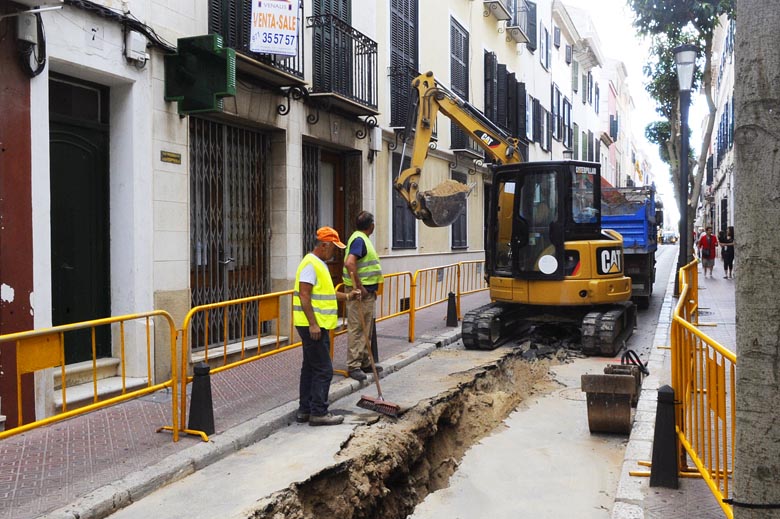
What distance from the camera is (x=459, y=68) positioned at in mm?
17172

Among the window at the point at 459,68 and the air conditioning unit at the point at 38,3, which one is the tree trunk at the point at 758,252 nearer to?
the air conditioning unit at the point at 38,3

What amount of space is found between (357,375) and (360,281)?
106 cm

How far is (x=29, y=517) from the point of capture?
13.3ft

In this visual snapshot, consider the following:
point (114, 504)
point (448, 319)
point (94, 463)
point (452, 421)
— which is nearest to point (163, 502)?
point (114, 504)

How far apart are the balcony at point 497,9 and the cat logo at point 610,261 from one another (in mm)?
10540

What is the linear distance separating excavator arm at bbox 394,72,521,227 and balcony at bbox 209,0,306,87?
2017 millimetres

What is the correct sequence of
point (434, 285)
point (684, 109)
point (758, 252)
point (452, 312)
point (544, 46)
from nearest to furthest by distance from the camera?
point (758, 252) < point (452, 312) < point (434, 285) < point (684, 109) < point (544, 46)

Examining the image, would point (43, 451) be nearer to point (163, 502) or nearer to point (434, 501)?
point (163, 502)

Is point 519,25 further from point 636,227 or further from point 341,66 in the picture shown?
point 341,66

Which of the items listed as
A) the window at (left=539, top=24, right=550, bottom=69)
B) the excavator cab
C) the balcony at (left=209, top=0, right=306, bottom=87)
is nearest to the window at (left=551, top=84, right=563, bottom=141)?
the window at (left=539, top=24, right=550, bottom=69)

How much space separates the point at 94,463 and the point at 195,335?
146 inches

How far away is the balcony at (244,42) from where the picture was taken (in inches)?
334

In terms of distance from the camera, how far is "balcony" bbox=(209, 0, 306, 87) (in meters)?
8.49

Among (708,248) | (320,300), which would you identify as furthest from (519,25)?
(320,300)
